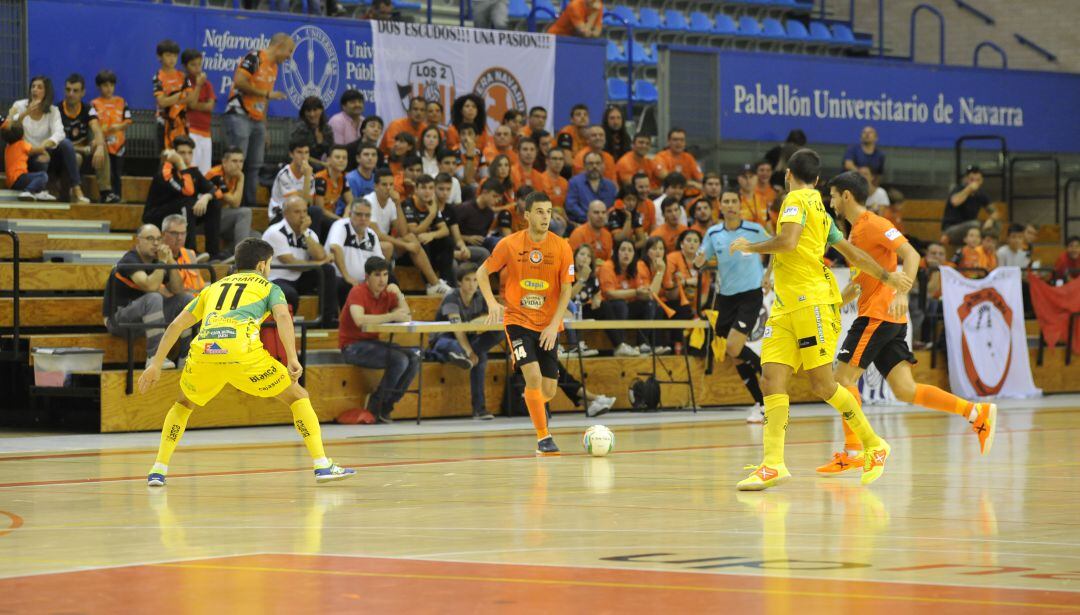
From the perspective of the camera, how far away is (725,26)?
2845 cm

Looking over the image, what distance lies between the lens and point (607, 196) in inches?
822

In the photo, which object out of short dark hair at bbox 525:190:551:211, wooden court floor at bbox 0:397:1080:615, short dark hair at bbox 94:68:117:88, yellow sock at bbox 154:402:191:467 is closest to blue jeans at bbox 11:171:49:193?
short dark hair at bbox 94:68:117:88

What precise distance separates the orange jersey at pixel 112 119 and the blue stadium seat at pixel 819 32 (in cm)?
1437

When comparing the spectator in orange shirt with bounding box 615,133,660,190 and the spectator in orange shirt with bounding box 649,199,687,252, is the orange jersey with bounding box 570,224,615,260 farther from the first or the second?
the spectator in orange shirt with bounding box 615,133,660,190

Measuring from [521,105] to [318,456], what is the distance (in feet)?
42.8

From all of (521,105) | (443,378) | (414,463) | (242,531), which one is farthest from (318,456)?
(521,105)

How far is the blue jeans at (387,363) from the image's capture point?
1650 cm

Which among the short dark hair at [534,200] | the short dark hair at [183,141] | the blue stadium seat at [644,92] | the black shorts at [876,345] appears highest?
the blue stadium seat at [644,92]

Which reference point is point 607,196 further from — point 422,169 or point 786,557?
point 786,557

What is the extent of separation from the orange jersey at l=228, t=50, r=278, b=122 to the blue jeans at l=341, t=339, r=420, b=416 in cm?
398

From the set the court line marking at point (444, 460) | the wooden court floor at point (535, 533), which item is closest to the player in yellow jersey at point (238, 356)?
the wooden court floor at point (535, 533)

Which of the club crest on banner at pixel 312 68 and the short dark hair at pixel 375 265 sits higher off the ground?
the club crest on banner at pixel 312 68

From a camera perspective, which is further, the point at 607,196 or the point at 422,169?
the point at 607,196

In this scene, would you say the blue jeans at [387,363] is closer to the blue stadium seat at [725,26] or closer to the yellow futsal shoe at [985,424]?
the yellow futsal shoe at [985,424]
